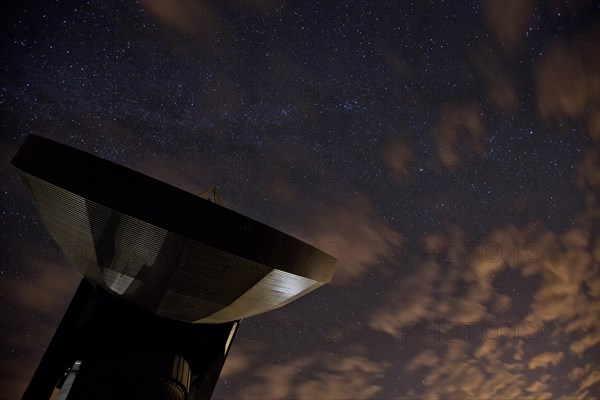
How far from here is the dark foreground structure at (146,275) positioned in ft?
17.0

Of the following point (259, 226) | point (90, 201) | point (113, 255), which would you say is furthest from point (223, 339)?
point (90, 201)

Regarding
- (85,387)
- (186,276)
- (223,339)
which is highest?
(186,276)

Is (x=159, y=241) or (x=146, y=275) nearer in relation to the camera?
(x=159, y=241)

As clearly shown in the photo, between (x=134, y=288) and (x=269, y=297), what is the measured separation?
2485 mm

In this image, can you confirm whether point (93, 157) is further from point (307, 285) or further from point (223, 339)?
point (223, 339)

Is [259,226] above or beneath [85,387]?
above

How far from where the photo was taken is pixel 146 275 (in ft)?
21.6

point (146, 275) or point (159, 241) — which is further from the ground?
point (159, 241)

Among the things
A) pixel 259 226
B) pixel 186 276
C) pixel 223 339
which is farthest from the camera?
pixel 223 339

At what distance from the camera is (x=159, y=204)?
5.19 meters

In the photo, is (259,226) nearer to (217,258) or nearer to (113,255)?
(217,258)

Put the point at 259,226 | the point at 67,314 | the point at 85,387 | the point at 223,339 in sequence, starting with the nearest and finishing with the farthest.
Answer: the point at 259,226
the point at 85,387
the point at 67,314
the point at 223,339

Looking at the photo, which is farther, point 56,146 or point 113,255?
point 113,255

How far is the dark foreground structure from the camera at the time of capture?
5.18m
